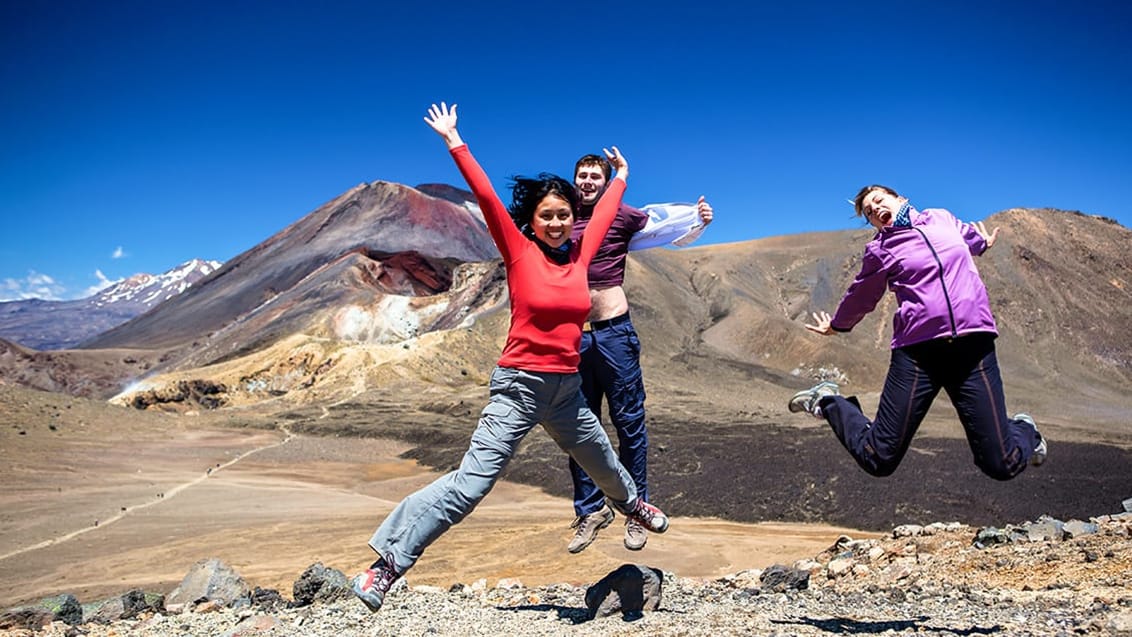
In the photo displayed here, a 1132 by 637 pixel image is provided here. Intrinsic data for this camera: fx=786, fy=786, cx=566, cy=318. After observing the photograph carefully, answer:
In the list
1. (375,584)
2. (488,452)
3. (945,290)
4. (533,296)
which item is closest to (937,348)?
(945,290)

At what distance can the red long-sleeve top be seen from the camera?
146 inches

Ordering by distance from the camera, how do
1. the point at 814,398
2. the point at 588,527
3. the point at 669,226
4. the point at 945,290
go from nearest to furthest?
1. the point at 945,290
2. the point at 588,527
3. the point at 814,398
4. the point at 669,226

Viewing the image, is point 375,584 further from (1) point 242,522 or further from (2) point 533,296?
(1) point 242,522

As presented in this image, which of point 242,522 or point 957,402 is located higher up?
point 957,402

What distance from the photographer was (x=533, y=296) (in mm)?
3725

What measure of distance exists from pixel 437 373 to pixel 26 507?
22578mm

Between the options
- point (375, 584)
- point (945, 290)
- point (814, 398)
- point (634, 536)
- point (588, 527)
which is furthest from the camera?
point (814, 398)

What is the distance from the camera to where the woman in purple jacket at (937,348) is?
13.0 ft

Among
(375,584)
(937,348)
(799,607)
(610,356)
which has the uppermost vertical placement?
(610,356)

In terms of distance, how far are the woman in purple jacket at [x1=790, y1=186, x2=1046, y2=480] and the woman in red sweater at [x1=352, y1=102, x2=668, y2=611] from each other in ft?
5.05

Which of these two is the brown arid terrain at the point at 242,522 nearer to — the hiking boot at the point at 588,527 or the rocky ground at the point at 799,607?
the rocky ground at the point at 799,607

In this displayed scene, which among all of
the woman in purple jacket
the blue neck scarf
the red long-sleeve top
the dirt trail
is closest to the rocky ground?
the woman in purple jacket

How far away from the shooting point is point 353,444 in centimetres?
2491

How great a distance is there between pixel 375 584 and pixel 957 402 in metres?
3.04
